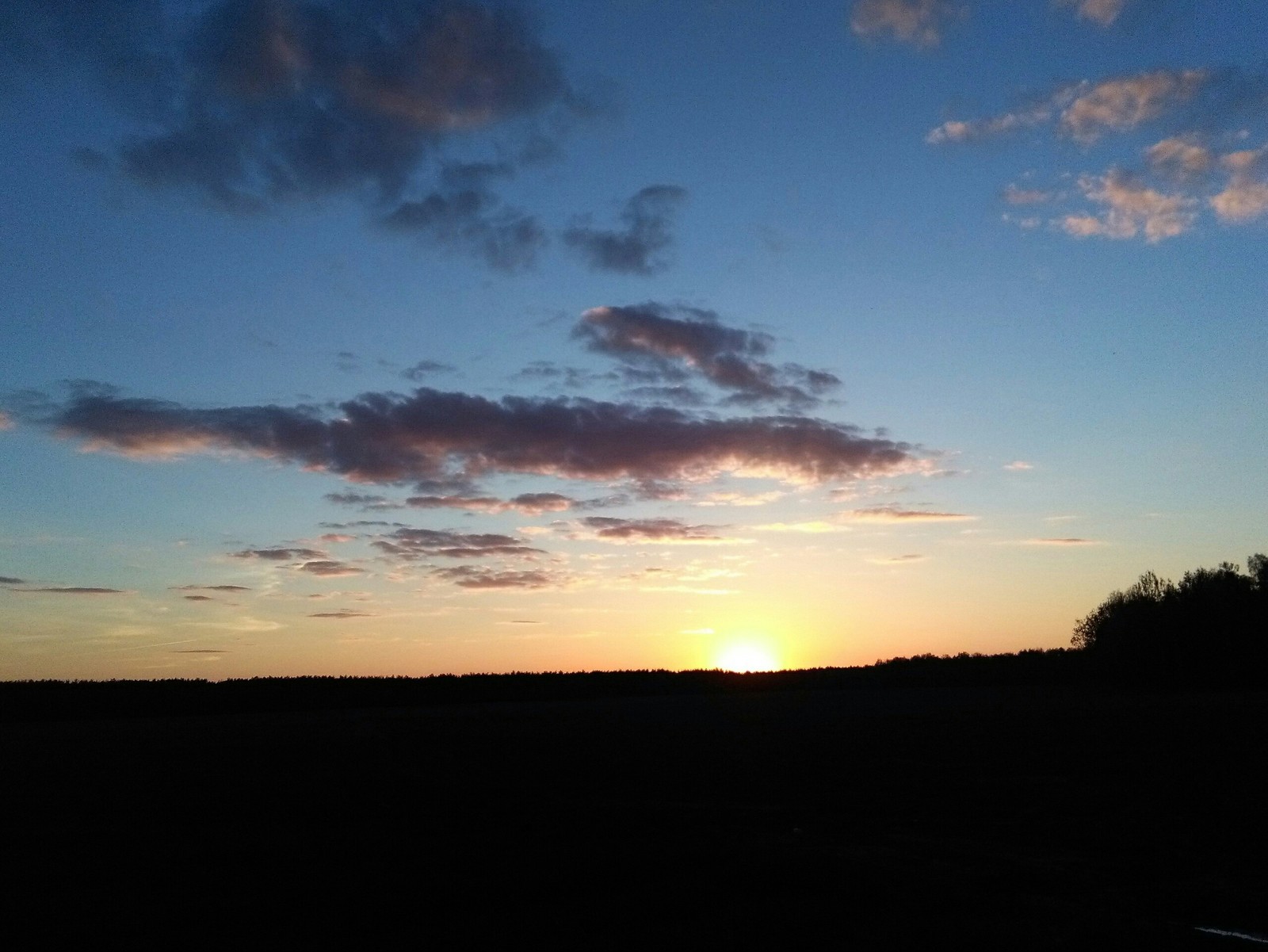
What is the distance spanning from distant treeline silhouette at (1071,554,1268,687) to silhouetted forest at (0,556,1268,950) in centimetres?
3448

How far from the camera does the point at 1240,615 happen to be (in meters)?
76.9

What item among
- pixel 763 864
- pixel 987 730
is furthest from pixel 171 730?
pixel 763 864

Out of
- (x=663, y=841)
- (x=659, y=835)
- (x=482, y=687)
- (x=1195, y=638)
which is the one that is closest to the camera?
(x=663, y=841)

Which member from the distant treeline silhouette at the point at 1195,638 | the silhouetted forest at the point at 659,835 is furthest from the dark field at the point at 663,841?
the distant treeline silhouette at the point at 1195,638

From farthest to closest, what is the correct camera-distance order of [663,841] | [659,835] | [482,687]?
[482,687] → [659,835] → [663,841]

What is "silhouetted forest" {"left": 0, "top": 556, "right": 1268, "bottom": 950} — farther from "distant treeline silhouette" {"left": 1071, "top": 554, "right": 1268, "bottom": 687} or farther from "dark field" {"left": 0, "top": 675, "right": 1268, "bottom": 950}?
"distant treeline silhouette" {"left": 1071, "top": 554, "right": 1268, "bottom": 687}

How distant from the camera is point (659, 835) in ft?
56.0

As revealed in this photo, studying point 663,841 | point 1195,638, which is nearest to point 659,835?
point 663,841

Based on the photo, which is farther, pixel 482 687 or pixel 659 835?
pixel 482 687

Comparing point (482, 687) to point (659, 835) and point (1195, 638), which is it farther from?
point (659, 835)

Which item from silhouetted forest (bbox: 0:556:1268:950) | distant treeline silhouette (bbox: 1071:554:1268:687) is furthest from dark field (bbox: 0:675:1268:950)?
distant treeline silhouette (bbox: 1071:554:1268:687)

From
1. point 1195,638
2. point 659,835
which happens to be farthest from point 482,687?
point 659,835

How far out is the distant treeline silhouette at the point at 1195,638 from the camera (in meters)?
75.2

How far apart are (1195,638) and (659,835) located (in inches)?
2917
